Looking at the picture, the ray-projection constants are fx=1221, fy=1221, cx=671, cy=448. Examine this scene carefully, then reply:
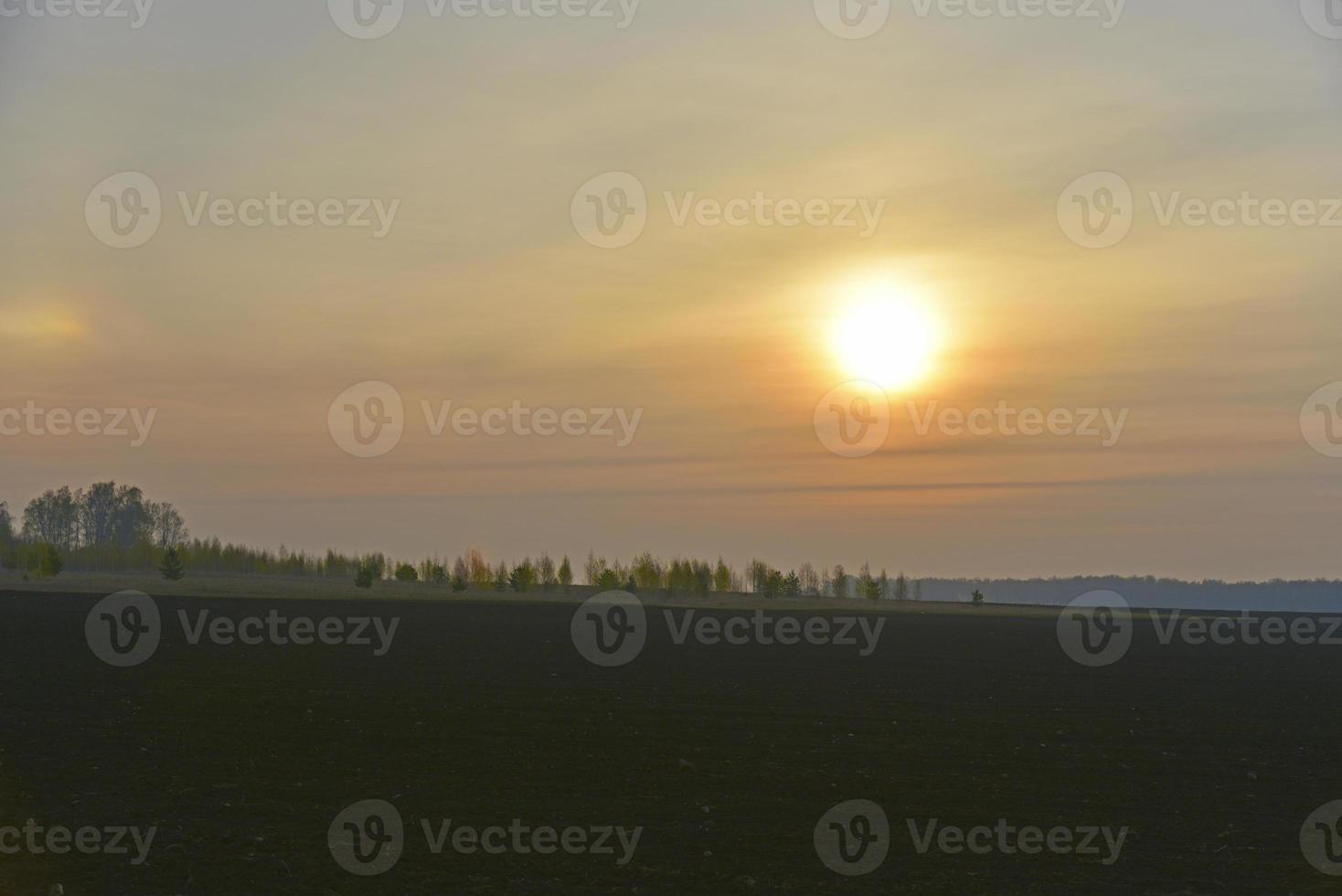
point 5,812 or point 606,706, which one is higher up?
point 606,706

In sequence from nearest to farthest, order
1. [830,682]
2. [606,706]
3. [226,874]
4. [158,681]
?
[226,874]
[606,706]
[158,681]
[830,682]

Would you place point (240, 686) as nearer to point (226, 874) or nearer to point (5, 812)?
point (5, 812)

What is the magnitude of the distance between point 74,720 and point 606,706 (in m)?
13.0

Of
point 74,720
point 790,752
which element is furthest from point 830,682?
point 74,720

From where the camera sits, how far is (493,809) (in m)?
19.7

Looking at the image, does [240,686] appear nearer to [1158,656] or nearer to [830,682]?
[830,682]

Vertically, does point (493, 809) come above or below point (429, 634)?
below

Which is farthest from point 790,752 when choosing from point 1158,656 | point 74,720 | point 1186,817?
point 1158,656

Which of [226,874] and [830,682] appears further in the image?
[830,682]

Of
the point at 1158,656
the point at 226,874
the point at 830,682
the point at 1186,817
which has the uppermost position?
the point at 1158,656

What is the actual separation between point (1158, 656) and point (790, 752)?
48.0m

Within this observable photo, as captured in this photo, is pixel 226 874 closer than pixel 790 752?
Yes

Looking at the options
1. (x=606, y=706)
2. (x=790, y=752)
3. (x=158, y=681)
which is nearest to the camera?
(x=790, y=752)

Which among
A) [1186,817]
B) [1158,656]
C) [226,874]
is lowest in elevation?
[226,874]
